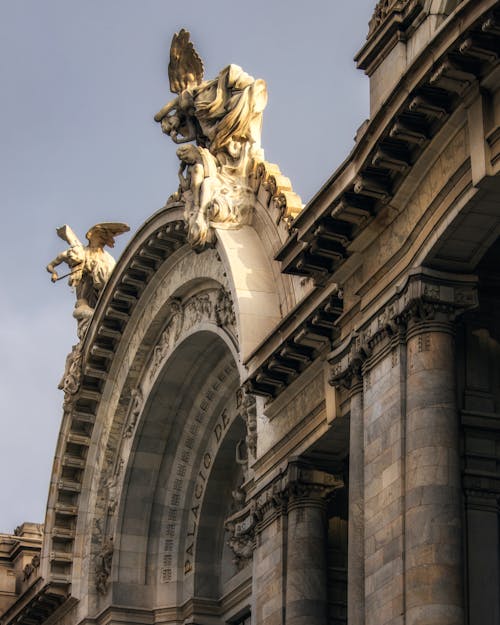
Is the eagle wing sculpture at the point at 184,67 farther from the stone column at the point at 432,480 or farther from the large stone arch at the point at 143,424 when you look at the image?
the stone column at the point at 432,480

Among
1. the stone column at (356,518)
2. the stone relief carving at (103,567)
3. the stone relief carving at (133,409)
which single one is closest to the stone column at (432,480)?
the stone column at (356,518)

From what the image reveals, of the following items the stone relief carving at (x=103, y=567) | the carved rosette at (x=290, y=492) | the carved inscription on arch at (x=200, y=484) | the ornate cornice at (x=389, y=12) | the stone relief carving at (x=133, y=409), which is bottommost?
the carved rosette at (x=290, y=492)

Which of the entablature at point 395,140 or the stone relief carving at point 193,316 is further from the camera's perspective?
the stone relief carving at point 193,316

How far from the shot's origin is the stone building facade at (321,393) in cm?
2189

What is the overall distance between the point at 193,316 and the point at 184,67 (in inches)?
201

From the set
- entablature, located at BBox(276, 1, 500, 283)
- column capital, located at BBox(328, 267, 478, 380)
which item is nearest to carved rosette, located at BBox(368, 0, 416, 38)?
entablature, located at BBox(276, 1, 500, 283)

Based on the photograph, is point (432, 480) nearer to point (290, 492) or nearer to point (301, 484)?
point (301, 484)

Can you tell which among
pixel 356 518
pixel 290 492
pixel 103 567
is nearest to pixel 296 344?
pixel 290 492

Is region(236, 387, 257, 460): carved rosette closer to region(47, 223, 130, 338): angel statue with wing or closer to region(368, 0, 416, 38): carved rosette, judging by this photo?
region(368, 0, 416, 38): carved rosette

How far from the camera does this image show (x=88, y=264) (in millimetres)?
42500

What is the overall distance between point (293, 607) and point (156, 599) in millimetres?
11218

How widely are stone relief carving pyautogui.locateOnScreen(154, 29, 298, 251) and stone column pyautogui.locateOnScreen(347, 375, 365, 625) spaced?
899 cm

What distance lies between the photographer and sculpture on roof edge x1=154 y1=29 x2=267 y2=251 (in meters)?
33.0

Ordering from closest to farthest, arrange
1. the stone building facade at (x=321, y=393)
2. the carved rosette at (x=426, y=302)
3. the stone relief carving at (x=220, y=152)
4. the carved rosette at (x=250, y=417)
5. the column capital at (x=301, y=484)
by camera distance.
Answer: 1. the stone building facade at (x=321, y=393)
2. the carved rosette at (x=426, y=302)
3. the column capital at (x=301, y=484)
4. the carved rosette at (x=250, y=417)
5. the stone relief carving at (x=220, y=152)
